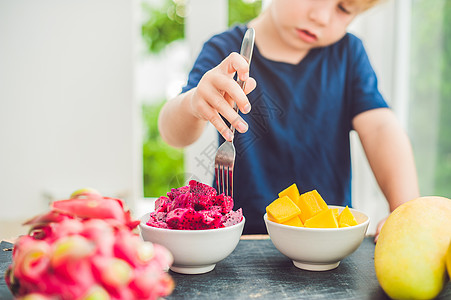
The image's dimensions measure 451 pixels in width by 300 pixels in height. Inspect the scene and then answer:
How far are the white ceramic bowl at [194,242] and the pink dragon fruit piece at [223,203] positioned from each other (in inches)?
1.5

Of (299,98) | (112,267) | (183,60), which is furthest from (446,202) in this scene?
(183,60)

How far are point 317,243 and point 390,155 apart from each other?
623mm

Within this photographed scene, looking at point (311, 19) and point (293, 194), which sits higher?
point (311, 19)

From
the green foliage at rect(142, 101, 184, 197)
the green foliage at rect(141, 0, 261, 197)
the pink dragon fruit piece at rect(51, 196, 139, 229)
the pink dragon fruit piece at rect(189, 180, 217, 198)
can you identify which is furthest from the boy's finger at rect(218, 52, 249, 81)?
the green foliage at rect(142, 101, 184, 197)

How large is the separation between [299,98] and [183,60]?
6.20 ft

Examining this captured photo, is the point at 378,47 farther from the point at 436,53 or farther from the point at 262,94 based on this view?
the point at 262,94

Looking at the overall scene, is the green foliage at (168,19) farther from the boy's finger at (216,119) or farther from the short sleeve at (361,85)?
the boy's finger at (216,119)

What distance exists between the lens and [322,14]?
1.14 metres

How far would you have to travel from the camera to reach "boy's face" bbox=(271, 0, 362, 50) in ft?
3.76

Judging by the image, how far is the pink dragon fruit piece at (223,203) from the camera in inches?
29.2

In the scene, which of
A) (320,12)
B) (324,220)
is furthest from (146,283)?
(320,12)

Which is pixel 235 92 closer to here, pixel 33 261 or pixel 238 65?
pixel 238 65

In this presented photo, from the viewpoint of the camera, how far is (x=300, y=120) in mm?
1412

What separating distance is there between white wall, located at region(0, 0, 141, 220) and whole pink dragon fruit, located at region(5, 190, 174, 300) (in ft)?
6.06
